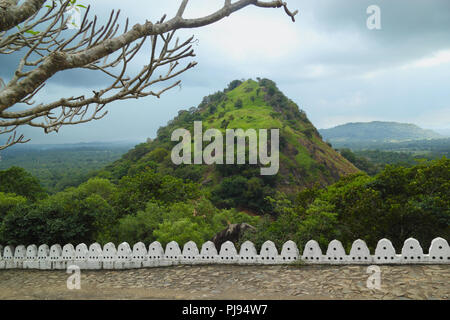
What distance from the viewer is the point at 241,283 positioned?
8430 mm

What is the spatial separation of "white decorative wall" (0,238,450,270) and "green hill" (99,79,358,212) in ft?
86.8

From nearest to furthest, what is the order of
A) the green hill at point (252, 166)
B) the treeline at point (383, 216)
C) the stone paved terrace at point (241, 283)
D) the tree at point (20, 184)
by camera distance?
the stone paved terrace at point (241, 283), the treeline at point (383, 216), the tree at point (20, 184), the green hill at point (252, 166)

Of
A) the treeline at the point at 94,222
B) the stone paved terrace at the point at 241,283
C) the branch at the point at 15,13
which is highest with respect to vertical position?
the branch at the point at 15,13

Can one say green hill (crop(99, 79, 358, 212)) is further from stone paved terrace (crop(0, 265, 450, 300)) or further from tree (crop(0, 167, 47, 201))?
stone paved terrace (crop(0, 265, 450, 300))

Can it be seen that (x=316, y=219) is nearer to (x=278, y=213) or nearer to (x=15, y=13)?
(x=278, y=213)

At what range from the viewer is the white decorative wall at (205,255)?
8625mm

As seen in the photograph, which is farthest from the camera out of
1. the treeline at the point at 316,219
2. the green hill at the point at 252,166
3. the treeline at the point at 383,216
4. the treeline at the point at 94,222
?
the green hill at the point at 252,166

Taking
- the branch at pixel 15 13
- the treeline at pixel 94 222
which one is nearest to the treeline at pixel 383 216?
the treeline at pixel 94 222

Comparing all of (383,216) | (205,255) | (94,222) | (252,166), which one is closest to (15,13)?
(205,255)

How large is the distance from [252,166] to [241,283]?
58.5 meters

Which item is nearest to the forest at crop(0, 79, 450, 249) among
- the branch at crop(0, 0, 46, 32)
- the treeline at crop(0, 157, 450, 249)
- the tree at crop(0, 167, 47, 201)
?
the treeline at crop(0, 157, 450, 249)

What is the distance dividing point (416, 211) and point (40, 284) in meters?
12.2

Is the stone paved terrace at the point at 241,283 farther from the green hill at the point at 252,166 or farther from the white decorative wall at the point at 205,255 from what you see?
the green hill at the point at 252,166

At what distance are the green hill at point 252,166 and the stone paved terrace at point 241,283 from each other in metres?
28.2
